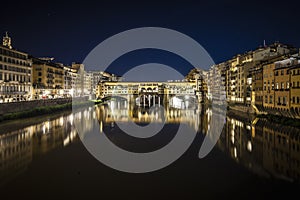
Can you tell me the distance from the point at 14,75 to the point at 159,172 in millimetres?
28661

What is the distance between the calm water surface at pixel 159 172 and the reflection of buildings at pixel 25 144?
37mm

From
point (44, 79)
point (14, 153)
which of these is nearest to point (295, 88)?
point (14, 153)

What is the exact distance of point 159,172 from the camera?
11727mm

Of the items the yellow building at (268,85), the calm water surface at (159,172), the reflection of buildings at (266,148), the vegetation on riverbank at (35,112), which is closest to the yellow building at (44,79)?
the vegetation on riverbank at (35,112)

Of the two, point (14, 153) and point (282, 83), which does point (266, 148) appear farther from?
point (14, 153)

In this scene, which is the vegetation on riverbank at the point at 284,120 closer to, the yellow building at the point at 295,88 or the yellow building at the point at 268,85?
the yellow building at the point at 295,88

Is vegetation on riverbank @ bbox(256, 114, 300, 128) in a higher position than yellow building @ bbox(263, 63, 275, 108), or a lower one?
lower

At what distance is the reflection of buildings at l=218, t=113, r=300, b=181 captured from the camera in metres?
11.7

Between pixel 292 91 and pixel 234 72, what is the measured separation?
20992mm

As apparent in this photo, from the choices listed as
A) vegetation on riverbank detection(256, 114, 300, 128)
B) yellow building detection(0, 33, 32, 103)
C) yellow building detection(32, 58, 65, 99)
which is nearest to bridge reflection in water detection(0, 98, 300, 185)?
vegetation on riverbank detection(256, 114, 300, 128)

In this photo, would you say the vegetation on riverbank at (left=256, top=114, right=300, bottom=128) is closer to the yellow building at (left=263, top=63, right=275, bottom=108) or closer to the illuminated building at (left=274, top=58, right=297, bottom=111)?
the illuminated building at (left=274, top=58, right=297, bottom=111)

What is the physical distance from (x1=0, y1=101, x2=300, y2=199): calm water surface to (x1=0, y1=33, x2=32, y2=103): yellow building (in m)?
16.2

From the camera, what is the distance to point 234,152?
14.7 meters

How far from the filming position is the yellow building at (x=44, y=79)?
44.2 metres
